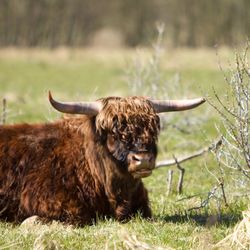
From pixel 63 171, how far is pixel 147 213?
904 millimetres

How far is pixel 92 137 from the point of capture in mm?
6656

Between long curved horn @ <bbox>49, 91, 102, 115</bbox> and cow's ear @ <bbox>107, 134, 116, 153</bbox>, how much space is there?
0.27m

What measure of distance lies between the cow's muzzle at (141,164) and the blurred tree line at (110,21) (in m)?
46.9

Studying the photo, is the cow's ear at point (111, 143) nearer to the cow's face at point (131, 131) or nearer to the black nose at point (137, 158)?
the cow's face at point (131, 131)

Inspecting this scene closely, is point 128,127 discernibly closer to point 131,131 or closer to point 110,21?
point 131,131

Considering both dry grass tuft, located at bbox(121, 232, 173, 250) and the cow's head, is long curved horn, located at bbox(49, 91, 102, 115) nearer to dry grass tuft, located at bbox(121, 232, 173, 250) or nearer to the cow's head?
the cow's head

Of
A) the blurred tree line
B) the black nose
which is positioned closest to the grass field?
the black nose

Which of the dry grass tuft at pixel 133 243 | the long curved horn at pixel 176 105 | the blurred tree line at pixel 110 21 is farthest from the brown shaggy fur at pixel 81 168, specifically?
the blurred tree line at pixel 110 21

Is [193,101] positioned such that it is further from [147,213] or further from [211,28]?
[211,28]

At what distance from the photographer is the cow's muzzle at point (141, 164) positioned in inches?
238

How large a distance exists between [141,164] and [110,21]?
5574 cm

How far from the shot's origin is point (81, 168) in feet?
21.8

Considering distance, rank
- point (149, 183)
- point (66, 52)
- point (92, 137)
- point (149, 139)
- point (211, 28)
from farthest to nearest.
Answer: point (211, 28) < point (66, 52) < point (149, 183) < point (92, 137) < point (149, 139)

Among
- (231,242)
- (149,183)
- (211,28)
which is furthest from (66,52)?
(231,242)
